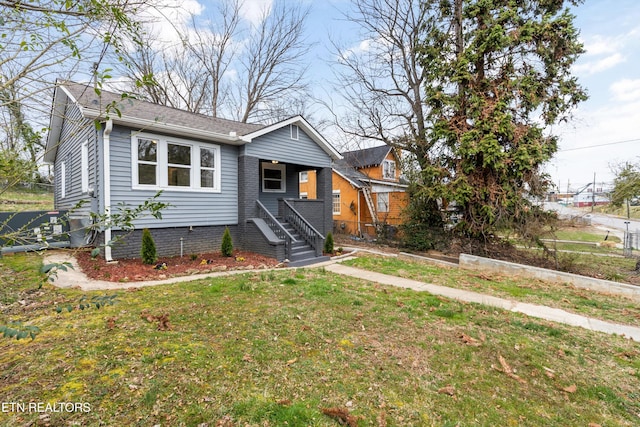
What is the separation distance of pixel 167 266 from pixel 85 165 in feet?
14.4

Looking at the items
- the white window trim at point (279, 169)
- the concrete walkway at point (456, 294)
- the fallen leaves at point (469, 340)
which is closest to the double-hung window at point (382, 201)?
the white window trim at point (279, 169)

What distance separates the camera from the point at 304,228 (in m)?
10.5

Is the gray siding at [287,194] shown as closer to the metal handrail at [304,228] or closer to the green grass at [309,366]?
the metal handrail at [304,228]

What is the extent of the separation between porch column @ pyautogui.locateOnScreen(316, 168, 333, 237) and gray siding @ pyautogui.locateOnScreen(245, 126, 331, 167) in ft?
1.29

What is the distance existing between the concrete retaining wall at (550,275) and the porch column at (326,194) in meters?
5.31

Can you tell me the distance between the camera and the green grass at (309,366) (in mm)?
2475

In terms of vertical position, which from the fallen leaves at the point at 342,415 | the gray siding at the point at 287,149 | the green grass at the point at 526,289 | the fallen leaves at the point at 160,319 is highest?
the gray siding at the point at 287,149

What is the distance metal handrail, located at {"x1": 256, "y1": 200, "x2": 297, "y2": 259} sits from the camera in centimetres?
912

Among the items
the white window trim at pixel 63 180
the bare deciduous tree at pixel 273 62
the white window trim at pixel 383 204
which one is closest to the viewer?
the white window trim at pixel 63 180

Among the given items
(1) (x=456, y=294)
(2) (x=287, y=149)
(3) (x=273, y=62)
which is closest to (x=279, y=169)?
(2) (x=287, y=149)

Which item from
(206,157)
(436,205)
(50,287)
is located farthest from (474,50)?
(50,287)

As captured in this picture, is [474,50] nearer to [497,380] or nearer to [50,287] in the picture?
[497,380]

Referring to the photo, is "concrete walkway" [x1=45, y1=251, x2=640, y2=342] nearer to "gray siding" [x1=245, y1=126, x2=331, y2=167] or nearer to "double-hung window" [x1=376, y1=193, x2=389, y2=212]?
"gray siding" [x1=245, y1=126, x2=331, y2=167]

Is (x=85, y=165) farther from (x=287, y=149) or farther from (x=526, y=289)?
(x=526, y=289)
